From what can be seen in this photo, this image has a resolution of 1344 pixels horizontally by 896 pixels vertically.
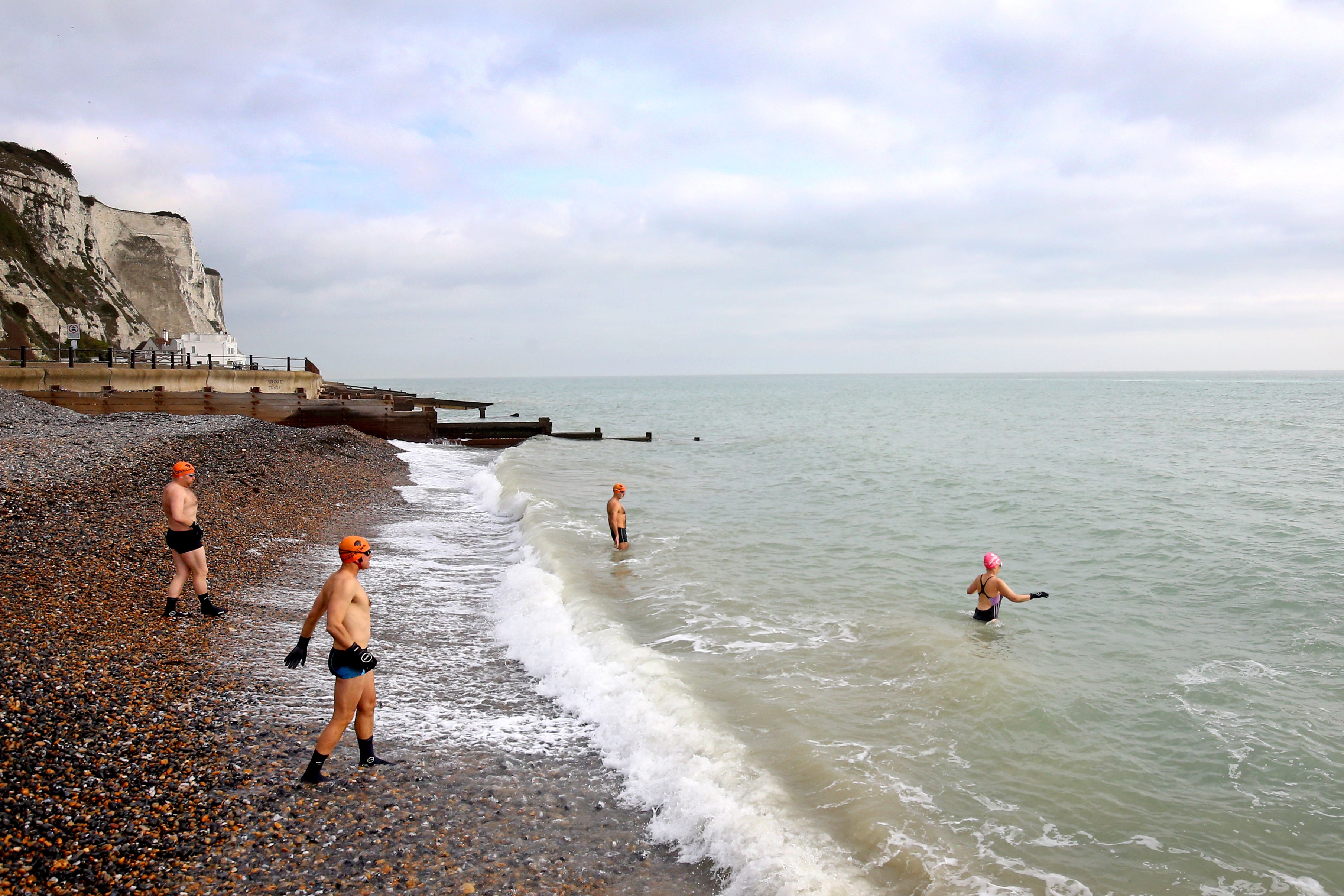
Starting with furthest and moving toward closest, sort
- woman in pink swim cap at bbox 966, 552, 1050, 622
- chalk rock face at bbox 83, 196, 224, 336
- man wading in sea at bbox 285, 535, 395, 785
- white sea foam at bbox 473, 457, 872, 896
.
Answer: chalk rock face at bbox 83, 196, 224, 336 → woman in pink swim cap at bbox 966, 552, 1050, 622 → man wading in sea at bbox 285, 535, 395, 785 → white sea foam at bbox 473, 457, 872, 896

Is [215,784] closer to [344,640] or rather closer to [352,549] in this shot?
[344,640]

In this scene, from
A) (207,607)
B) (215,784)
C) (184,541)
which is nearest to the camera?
(215,784)

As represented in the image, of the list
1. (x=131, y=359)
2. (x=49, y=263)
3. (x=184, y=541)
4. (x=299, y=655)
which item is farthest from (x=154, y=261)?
(x=299, y=655)

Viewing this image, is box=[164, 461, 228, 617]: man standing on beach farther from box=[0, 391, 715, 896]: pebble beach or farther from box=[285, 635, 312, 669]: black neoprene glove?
box=[285, 635, 312, 669]: black neoprene glove

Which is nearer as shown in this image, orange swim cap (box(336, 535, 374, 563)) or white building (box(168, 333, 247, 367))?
orange swim cap (box(336, 535, 374, 563))

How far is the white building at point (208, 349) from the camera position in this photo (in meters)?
49.2

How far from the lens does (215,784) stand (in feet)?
18.0

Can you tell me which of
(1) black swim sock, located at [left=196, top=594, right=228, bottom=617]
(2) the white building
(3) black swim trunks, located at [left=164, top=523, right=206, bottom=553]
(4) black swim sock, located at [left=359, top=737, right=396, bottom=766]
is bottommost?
(4) black swim sock, located at [left=359, top=737, right=396, bottom=766]

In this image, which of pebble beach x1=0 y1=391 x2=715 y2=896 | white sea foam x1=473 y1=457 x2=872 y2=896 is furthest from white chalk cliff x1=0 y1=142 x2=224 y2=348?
white sea foam x1=473 y1=457 x2=872 y2=896

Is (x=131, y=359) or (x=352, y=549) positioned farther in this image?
(x=131, y=359)

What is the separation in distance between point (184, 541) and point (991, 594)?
10.4m

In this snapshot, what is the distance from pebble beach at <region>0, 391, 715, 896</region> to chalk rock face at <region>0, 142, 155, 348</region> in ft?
152

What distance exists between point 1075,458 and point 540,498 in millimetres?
25249

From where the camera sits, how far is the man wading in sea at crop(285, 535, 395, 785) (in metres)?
5.57
